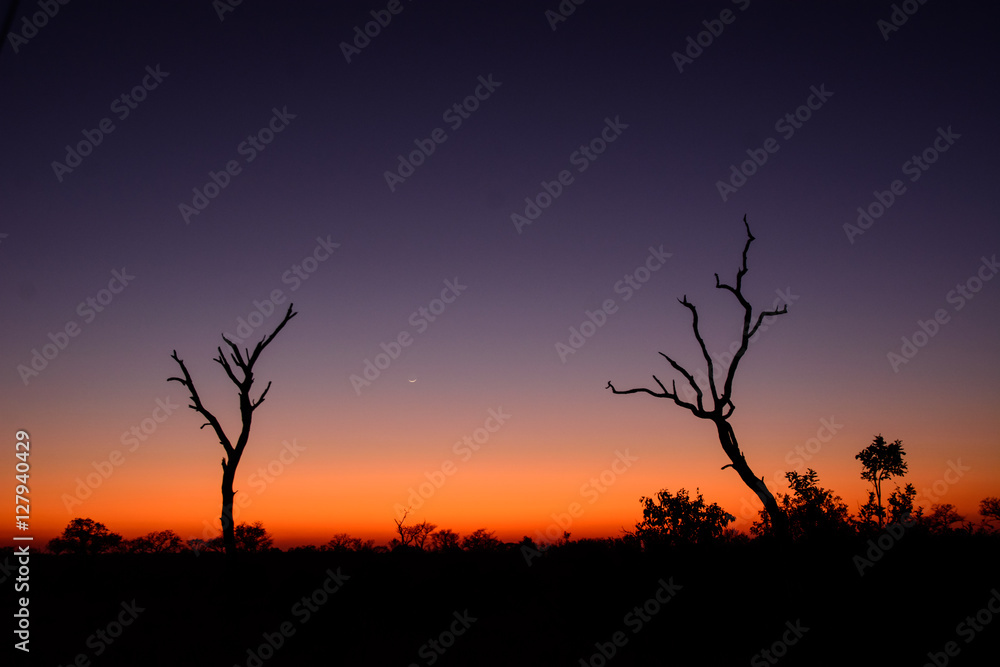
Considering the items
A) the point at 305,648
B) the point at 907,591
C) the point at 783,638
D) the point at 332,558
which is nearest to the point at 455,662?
the point at 305,648

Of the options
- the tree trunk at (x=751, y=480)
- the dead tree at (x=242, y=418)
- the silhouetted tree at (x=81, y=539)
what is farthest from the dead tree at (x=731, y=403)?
the silhouetted tree at (x=81, y=539)

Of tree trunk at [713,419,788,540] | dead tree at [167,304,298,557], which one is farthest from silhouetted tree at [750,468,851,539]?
dead tree at [167,304,298,557]

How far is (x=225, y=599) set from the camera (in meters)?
17.7

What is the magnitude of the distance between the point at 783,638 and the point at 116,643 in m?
15.2

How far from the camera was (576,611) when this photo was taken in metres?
16.3

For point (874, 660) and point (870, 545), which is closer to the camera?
point (874, 660)

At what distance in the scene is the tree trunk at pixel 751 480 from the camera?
1451 centimetres

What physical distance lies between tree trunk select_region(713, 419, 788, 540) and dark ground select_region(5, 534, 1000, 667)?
68 cm

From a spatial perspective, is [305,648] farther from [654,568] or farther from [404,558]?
[654,568]

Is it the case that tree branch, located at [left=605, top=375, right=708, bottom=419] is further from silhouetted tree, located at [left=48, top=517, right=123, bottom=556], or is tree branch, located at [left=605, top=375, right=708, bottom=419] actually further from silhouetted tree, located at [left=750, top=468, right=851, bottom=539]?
silhouetted tree, located at [left=48, top=517, right=123, bottom=556]

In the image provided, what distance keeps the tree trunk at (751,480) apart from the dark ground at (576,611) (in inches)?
26.9

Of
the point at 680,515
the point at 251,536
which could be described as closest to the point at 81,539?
the point at 251,536

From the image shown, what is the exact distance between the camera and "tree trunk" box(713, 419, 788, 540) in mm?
14508

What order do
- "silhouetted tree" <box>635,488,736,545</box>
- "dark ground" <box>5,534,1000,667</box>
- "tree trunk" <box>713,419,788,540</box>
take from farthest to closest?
"silhouetted tree" <box>635,488,736,545</box>, "tree trunk" <box>713,419,788,540</box>, "dark ground" <box>5,534,1000,667</box>
